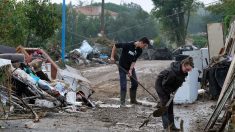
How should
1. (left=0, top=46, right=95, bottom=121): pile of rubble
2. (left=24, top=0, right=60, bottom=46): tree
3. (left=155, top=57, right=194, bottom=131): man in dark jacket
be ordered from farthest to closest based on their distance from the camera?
(left=24, top=0, right=60, bottom=46): tree, (left=0, top=46, right=95, bottom=121): pile of rubble, (left=155, top=57, right=194, bottom=131): man in dark jacket

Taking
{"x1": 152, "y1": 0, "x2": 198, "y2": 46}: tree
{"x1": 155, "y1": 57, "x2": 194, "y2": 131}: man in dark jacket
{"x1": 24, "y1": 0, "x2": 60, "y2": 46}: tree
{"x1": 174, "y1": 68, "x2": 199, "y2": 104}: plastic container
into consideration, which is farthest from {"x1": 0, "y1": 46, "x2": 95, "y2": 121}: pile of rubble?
{"x1": 152, "y1": 0, "x2": 198, "y2": 46}: tree

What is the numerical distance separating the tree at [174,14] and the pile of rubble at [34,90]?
132 feet

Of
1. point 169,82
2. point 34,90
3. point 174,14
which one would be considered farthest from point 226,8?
point 169,82

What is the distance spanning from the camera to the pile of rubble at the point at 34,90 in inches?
394

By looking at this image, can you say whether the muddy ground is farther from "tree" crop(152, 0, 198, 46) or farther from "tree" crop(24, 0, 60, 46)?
"tree" crop(152, 0, 198, 46)

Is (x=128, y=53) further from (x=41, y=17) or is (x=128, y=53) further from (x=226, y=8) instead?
(x=226, y=8)

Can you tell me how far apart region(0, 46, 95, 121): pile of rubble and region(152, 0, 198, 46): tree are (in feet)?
132

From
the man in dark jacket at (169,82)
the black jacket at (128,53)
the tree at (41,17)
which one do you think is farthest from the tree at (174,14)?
the man in dark jacket at (169,82)

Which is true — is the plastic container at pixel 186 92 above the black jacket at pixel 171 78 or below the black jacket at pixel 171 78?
below

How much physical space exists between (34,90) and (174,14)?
4361cm

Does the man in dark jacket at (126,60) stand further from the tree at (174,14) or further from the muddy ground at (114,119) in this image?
the tree at (174,14)

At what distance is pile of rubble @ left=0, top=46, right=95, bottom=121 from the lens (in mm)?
10004

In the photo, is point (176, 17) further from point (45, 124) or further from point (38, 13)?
point (45, 124)

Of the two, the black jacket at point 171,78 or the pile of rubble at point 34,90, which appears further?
the pile of rubble at point 34,90
